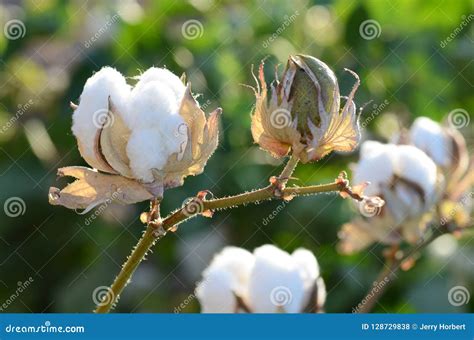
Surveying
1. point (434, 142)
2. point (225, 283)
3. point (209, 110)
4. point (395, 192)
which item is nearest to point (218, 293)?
point (225, 283)

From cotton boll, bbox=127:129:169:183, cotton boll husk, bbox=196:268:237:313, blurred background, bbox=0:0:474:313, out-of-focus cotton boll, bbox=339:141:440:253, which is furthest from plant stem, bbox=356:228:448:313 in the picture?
blurred background, bbox=0:0:474:313

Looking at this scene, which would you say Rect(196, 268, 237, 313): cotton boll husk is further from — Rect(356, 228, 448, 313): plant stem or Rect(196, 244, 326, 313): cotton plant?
Rect(356, 228, 448, 313): plant stem

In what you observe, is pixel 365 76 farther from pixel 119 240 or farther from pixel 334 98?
pixel 334 98

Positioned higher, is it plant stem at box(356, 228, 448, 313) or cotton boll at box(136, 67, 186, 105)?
cotton boll at box(136, 67, 186, 105)

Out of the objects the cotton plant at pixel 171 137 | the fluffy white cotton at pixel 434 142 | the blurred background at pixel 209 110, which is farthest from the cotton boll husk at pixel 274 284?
the blurred background at pixel 209 110

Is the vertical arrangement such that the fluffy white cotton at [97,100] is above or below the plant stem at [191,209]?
above

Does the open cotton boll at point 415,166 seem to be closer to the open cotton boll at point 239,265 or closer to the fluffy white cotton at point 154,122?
the open cotton boll at point 239,265
